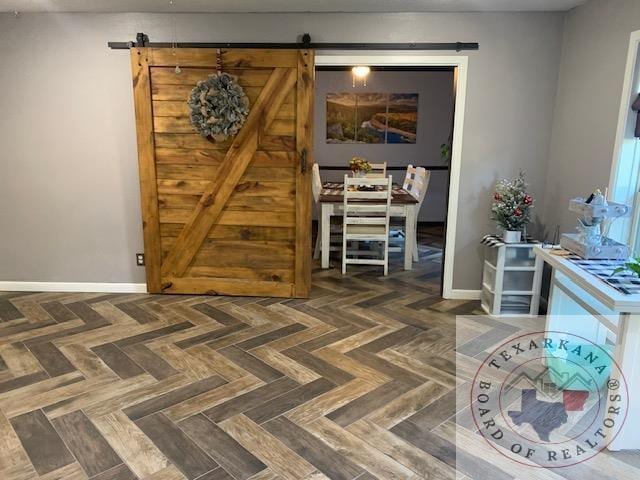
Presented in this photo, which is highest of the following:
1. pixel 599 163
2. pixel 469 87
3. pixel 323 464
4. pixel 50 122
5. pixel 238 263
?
pixel 469 87

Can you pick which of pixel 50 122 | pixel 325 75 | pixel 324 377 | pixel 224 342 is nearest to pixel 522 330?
pixel 324 377

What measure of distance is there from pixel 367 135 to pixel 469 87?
3.32 meters

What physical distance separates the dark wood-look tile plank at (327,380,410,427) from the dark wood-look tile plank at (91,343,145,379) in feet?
4.05

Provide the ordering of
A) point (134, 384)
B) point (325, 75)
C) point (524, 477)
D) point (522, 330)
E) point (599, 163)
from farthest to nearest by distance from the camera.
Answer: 1. point (325, 75)
2. point (522, 330)
3. point (599, 163)
4. point (134, 384)
5. point (524, 477)

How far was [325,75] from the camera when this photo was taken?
6.88 metres

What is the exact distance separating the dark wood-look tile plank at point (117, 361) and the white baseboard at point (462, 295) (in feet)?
8.28

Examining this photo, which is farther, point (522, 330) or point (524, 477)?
point (522, 330)

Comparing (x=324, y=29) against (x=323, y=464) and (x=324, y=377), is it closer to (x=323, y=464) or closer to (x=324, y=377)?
(x=324, y=377)

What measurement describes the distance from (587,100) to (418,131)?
385cm

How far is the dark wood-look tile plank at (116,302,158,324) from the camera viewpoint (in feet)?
12.0

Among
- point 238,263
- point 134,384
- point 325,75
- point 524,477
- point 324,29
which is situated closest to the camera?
point 524,477

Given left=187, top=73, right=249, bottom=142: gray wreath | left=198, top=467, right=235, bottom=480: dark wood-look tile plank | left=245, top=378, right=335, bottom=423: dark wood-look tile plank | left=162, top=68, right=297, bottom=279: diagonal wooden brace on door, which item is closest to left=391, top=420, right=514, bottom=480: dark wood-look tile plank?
left=245, top=378, right=335, bottom=423: dark wood-look tile plank

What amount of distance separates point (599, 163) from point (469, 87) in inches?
45.2

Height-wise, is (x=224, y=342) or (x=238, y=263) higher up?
(x=238, y=263)
